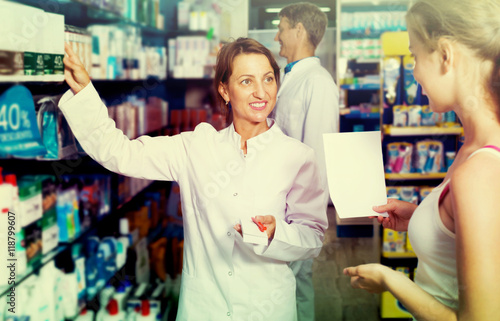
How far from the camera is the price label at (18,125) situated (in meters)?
1.53

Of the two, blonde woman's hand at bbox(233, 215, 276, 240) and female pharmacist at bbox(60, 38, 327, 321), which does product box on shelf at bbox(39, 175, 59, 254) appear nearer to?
female pharmacist at bbox(60, 38, 327, 321)

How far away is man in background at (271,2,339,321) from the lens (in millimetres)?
2018

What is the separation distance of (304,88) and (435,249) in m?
1.09

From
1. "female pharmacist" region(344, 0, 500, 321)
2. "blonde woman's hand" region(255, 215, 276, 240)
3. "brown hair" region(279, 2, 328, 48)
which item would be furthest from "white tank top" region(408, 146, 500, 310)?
"brown hair" region(279, 2, 328, 48)

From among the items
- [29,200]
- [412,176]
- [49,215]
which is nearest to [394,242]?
[412,176]

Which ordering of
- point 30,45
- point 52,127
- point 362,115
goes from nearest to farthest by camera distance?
1. point 30,45
2. point 52,127
3. point 362,115

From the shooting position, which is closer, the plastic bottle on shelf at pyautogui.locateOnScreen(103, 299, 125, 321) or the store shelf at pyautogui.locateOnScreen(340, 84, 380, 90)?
the plastic bottle on shelf at pyautogui.locateOnScreen(103, 299, 125, 321)

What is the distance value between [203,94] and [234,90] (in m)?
2.25

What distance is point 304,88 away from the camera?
2027mm

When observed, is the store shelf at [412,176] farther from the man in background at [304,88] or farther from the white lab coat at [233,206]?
the white lab coat at [233,206]

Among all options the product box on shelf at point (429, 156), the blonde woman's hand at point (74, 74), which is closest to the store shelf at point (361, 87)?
the product box on shelf at point (429, 156)

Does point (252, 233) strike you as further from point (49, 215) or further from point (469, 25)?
point (49, 215)

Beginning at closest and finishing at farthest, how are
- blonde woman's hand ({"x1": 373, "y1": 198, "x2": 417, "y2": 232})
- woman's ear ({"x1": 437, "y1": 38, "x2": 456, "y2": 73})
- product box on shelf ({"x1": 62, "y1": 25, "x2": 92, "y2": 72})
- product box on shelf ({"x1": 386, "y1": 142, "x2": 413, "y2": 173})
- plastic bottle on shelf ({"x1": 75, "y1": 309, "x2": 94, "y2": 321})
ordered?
woman's ear ({"x1": 437, "y1": 38, "x2": 456, "y2": 73}) → blonde woman's hand ({"x1": 373, "y1": 198, "x2": 417, "y2": 232}) → product box on shelf ({"x1": 62, "y1": 25, "x2": 92, "y2": 72}) → plastic bottle on shelf ({"x1": 75, "y1": 309, "x2": 94, "y2": 321}) → product box on shelf ({"x1": 386, "y1": 142, "x2": 413, "y2": 173})

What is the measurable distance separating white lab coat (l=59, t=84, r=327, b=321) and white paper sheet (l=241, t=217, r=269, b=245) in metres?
0.16
